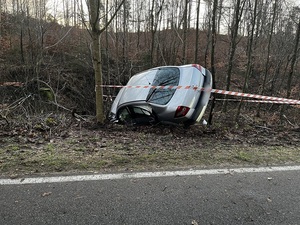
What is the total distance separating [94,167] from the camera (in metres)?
3.11

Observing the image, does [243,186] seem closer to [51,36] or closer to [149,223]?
[149,223]

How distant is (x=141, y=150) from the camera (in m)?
A: 3.79

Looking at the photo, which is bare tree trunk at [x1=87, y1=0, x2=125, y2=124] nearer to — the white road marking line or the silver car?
the silver car

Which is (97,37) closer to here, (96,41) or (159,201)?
(96,41)

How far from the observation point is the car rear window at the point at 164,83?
16.9 ft

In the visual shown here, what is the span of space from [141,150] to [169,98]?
1714 mm

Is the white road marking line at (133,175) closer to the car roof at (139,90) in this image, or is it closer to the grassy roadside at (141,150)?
the grassy roadside at (141,150)

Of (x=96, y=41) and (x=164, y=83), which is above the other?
(x=96, y=41)

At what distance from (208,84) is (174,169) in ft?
9.25

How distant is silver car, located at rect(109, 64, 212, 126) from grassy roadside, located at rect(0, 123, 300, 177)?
40 centimetres

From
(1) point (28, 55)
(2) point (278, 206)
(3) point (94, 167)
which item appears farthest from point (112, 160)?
(1) point (28, 55)

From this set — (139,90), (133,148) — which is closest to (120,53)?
(139,90)

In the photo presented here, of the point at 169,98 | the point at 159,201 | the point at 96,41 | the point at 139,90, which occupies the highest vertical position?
the point at 96,41

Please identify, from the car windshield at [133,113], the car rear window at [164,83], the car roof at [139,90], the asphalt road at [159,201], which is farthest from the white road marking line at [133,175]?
the car roof at [139,90]
